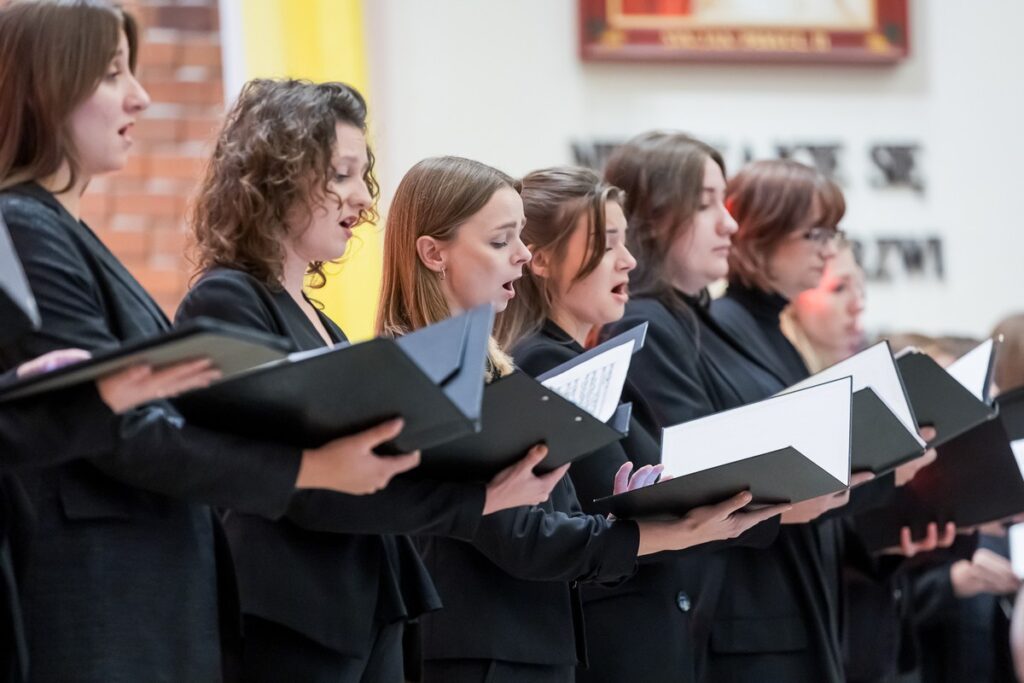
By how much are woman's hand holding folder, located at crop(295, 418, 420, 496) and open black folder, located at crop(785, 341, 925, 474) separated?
100cm

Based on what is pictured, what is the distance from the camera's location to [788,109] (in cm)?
518

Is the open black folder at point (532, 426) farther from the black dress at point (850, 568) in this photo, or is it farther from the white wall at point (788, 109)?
the white wall at point (788, 109)

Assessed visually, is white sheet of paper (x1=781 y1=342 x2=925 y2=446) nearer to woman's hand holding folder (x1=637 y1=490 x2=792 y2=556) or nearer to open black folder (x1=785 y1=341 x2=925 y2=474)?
open black folder (x1=785 y1=341 x2=925 y2=474)

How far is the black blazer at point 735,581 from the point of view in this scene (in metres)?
2.76

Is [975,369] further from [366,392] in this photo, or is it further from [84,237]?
[84,237]

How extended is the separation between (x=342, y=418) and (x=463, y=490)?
306mm

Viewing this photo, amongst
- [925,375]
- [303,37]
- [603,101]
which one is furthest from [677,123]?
[925,375]

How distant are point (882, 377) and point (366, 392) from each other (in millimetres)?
1282

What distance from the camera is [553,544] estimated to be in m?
2.19

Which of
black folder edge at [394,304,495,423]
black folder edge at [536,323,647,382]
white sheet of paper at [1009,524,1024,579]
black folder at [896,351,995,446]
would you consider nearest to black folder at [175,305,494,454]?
black folder edge at [394,304,495,423]

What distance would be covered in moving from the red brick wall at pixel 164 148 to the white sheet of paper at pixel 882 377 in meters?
2.50

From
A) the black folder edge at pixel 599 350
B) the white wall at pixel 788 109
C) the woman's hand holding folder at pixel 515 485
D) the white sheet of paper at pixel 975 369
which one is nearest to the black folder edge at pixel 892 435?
the white sheet of paper at pixel 975 369

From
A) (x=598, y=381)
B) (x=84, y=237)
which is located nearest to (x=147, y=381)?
(x=84, y=237)

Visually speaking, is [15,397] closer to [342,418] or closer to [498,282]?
[342,418]
